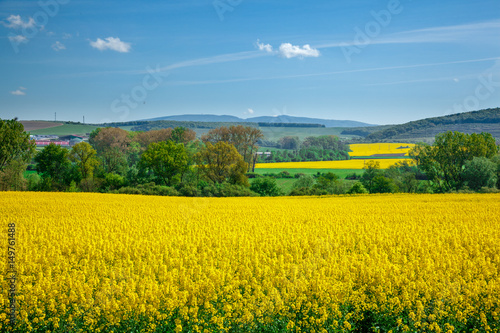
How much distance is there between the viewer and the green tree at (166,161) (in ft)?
167

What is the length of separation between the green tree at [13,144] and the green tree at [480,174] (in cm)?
5899

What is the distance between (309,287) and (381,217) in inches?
531

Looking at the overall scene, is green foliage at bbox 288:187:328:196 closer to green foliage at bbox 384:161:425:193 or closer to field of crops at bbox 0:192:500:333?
green foliage at bbox 384:161:425:193

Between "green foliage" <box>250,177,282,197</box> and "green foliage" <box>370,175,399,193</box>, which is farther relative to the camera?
"green foliage" <box>370,175,399,193</box>

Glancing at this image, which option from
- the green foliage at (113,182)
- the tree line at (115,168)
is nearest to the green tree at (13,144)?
the tree line at (115,168)

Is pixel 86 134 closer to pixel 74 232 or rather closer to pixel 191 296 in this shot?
pixel 74 232

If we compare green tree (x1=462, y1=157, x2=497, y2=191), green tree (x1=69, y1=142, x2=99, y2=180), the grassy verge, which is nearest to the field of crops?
green tree (x1=462, y1=157, x2=497, y2=191)

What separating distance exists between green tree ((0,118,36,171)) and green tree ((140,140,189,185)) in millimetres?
16291

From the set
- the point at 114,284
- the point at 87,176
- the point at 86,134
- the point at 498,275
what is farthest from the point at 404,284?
the point at 86,134

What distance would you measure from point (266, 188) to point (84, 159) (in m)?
26.8

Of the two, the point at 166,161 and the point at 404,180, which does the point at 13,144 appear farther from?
the point at 404,180

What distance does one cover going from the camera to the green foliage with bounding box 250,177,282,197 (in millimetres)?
49719

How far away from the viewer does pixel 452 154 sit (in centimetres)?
5622

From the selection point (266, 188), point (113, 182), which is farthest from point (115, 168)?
point (266, 188)
